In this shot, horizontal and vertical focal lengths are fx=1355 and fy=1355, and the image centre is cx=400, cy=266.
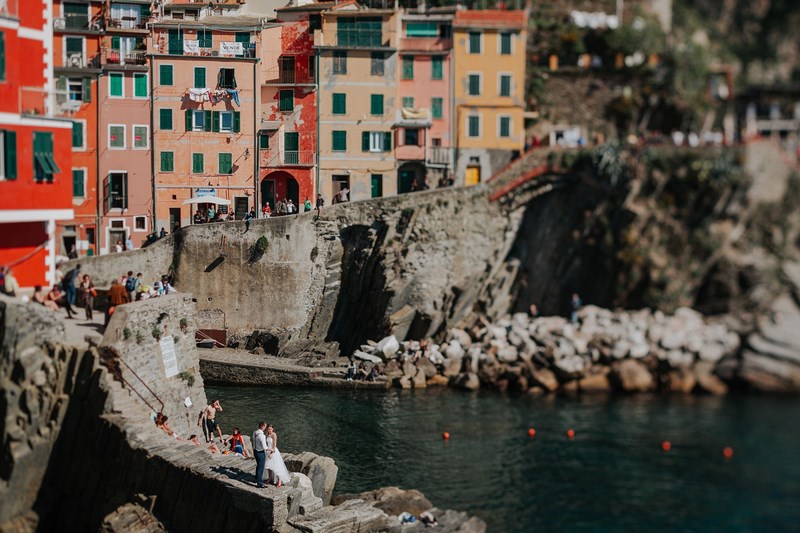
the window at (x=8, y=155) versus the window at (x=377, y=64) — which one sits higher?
the window at (x=377, y=64)

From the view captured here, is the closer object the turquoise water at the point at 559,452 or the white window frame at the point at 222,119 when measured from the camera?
the turquoise water at the point at 559,452

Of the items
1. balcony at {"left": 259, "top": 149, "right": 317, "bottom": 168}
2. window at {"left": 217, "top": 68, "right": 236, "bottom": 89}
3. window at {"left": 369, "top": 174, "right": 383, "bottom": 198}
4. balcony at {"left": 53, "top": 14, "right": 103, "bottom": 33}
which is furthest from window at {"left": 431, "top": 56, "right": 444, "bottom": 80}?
balcony at {"left": 53, "top": 14, "right": 103, "bottom": 33}

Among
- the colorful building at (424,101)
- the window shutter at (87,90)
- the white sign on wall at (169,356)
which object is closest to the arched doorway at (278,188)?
the colorful building at (424,101)

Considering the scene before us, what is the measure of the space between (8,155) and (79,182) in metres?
10.1

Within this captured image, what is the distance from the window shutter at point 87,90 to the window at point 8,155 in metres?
10.2

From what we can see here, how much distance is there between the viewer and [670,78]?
63.2 m

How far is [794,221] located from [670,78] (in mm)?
9311

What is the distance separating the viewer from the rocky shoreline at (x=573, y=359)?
4956 cm

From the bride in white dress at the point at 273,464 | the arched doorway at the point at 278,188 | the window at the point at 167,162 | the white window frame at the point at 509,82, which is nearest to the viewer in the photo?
the bride in white dress at the point at 273,464

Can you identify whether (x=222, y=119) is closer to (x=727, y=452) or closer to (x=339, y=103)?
(x=339, y=103)

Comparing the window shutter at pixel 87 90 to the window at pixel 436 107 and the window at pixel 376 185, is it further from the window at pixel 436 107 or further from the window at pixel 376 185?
the window at pixel 436 107

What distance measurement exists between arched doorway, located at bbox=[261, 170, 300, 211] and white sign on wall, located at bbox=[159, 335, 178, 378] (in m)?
13.9

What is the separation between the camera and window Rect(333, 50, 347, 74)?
48562 mm

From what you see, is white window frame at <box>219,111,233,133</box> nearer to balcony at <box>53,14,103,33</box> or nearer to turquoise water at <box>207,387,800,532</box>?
balcony at <box>53,14,103,33</box>
